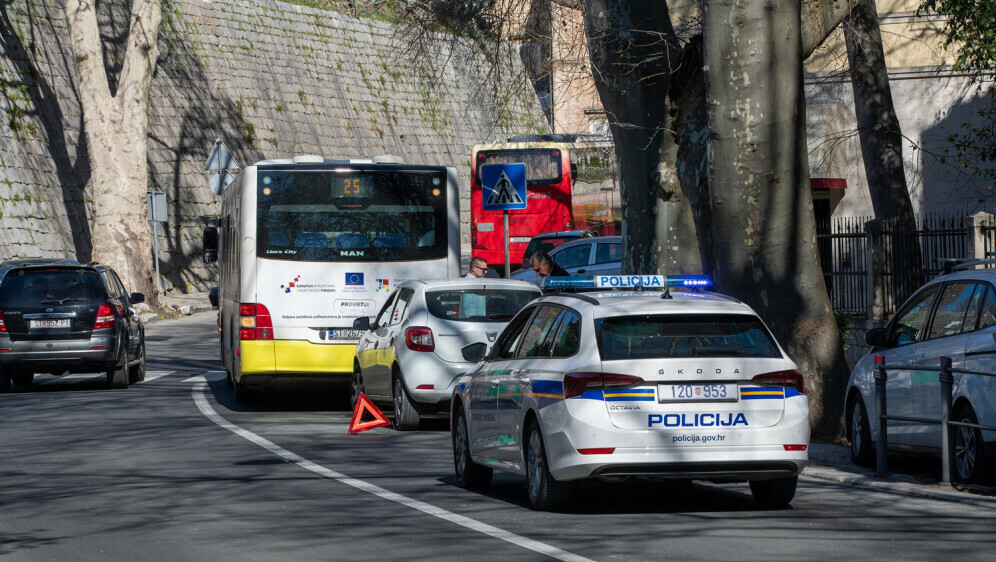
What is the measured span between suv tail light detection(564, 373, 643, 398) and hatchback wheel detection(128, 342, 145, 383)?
13.8 m

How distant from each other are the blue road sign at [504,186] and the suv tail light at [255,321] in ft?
14.1

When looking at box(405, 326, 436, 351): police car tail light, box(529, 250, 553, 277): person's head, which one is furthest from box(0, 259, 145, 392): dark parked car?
box(405, 326, 436, 351): police car tail light

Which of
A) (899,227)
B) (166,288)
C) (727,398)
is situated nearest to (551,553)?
(727,398)

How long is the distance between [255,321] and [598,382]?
30.2 ft

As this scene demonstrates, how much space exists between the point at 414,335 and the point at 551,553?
7286 millimetres

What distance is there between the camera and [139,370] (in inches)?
846

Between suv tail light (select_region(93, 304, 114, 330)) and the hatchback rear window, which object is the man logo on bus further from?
the hatchback rear window

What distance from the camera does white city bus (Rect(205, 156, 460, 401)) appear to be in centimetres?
1720

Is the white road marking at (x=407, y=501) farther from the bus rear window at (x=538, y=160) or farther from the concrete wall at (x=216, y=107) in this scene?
the bus rear window at (x=538, y=160)

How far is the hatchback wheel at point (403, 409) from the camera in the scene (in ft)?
48.8

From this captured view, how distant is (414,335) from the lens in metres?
14.7

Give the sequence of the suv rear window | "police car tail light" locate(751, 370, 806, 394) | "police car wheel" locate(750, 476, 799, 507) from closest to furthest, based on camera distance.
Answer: "police car tail light" locate(751, 370, 806, 394) → "police car wheel" locate(750, 476, 799, 507) → the suv rear window

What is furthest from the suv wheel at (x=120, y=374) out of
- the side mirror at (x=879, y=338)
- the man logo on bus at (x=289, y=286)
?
the side mirror at (x=879, y=338)

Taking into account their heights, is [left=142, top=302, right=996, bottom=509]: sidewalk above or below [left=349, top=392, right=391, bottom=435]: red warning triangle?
below
